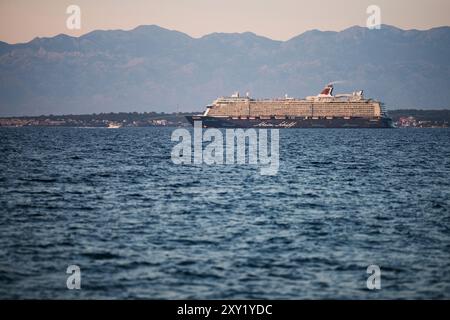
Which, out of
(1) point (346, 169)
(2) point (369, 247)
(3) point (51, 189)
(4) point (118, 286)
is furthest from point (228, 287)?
(1) point (346, 169)

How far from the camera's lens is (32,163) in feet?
221

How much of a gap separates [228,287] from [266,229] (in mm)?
8981

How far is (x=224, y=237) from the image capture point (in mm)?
27844

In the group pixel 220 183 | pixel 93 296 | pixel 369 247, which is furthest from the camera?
pixel 220 183

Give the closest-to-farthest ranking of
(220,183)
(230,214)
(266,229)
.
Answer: (266,229)
(230,214)
(220,183)

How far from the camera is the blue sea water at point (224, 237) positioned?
2117 cm

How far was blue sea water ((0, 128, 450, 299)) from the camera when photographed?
21172mm

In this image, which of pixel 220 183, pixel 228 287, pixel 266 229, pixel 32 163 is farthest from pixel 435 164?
pixel 228 287

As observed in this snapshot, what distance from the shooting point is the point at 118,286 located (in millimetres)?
20984

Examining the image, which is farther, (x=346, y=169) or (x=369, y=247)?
(x=346, y=169)

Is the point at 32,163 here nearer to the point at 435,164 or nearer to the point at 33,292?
the point at 435,164

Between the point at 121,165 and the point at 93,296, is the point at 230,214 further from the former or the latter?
the point at 121,165
